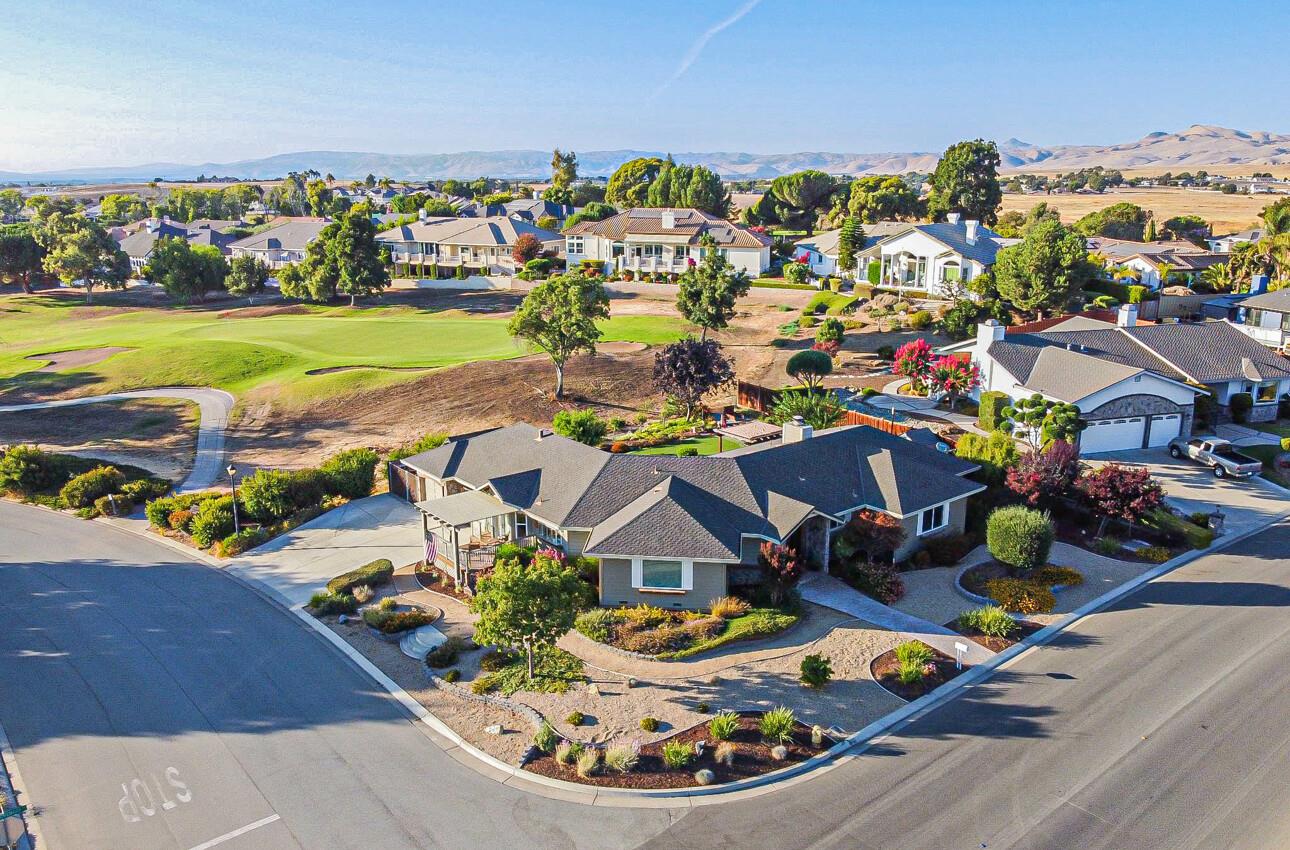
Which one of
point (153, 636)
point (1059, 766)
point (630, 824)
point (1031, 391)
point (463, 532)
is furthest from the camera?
point (1031, 391)

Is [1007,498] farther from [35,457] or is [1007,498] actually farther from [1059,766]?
[35,457]

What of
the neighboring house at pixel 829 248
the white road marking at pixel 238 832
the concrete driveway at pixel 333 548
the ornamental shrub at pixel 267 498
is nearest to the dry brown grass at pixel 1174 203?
the neighboring house at pixel 829 248

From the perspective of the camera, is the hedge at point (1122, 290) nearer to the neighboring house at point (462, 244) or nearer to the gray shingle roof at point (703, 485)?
the gray shingle roof at point (703, 485)

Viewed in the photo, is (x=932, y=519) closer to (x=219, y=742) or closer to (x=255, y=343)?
(x=219, y=742)

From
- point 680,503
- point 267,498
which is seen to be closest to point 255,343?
point 267,498

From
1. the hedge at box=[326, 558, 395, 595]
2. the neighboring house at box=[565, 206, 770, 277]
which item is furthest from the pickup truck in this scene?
the neighboring house at box=[565, 206, 770, 277]

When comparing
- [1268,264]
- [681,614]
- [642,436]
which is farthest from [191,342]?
[1268,264]
